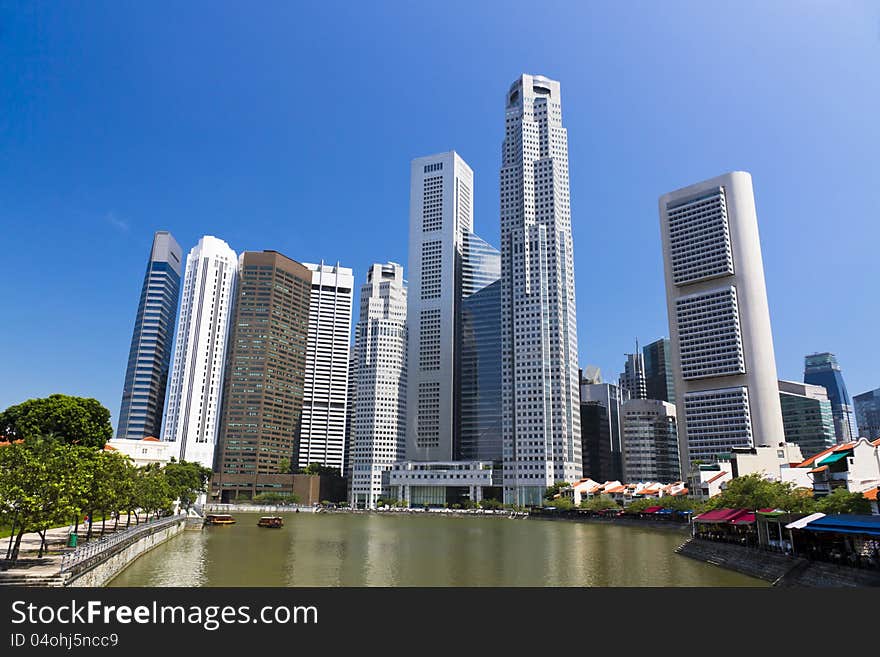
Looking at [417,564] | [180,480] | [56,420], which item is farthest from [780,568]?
[180,480]

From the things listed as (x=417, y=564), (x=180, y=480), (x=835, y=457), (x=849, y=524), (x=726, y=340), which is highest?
(x=726, y=340)

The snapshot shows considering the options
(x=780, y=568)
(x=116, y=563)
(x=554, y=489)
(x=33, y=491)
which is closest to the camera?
(x=33, y=491)

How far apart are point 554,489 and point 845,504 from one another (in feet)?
457

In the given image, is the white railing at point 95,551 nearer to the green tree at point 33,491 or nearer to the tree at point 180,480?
the green tree at point 33,491

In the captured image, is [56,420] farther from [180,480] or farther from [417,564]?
[417,564]

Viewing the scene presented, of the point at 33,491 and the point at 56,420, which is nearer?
the point at 33,491

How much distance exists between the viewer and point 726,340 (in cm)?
Result: 18525

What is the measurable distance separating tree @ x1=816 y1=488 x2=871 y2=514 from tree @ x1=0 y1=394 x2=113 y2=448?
303ft

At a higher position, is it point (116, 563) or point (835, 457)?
point (835, 457)

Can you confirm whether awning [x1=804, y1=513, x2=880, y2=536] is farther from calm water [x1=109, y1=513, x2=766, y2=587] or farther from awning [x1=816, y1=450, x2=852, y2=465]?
awning [x1=816, y1=450, x2=852, y2=465]

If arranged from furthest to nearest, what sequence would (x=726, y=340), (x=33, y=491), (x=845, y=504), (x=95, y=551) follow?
(x=726, y=340), (x=845, y=504), (x=95, y=551), (x=33, y=491)
